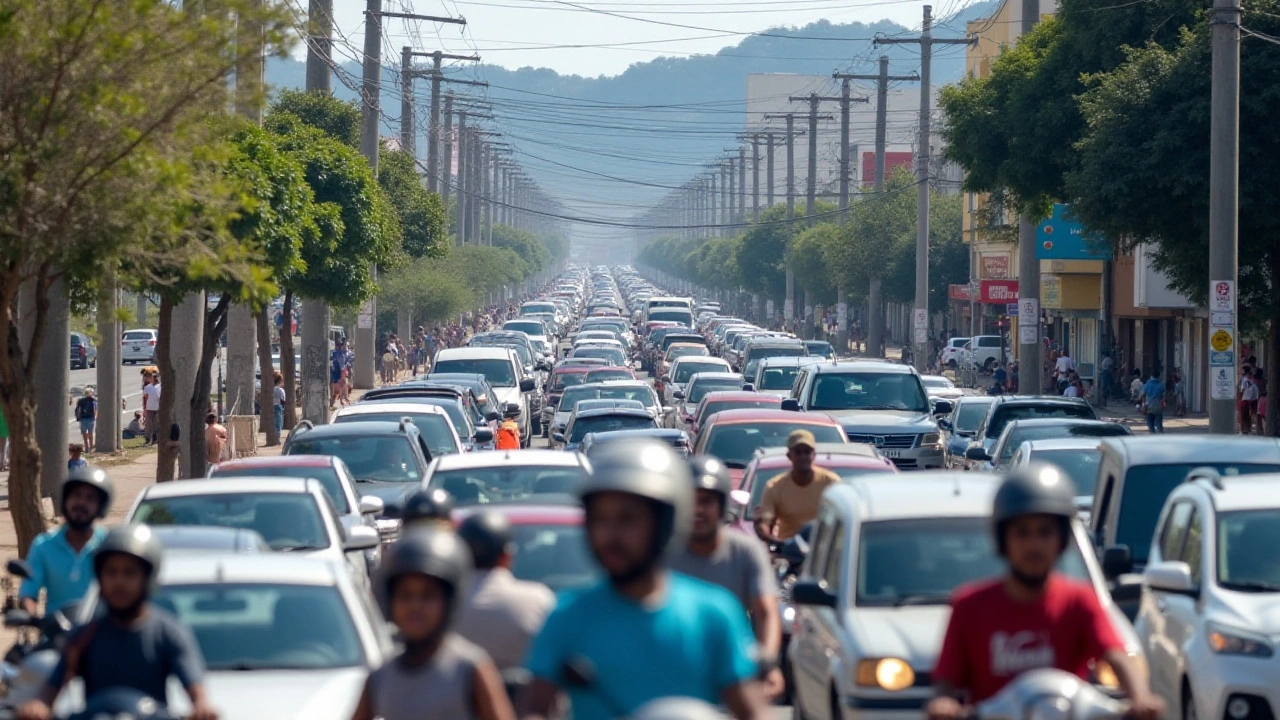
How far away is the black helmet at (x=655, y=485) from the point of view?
14.4 feet

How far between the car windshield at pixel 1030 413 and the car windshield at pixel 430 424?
22.7 feet

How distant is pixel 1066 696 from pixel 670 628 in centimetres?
123

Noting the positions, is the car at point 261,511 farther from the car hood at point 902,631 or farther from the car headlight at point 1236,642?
the car headlight at point 1236,642

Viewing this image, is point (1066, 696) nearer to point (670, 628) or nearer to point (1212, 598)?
point (670, 628)

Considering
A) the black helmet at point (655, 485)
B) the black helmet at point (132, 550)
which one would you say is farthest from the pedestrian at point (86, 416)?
the black helmet at point (655, 485)

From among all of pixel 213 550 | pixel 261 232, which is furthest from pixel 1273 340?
pixel 213 550

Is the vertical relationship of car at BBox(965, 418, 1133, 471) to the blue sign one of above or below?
below

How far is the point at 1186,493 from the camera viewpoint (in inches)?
420

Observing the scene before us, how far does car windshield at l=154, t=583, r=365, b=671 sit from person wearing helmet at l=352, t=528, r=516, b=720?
300 centimetres

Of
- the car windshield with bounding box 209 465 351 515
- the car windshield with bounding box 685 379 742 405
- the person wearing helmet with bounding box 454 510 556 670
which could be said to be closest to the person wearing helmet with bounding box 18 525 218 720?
the person wearing helmet with bounding box 454 510 556 670

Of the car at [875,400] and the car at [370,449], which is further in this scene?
the car at [875,400]

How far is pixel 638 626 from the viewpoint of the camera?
15.4ft

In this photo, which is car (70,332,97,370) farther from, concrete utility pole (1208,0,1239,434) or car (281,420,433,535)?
concrete utility pole (1208,0,1239,434)

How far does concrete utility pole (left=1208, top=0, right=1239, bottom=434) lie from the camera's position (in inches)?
907
